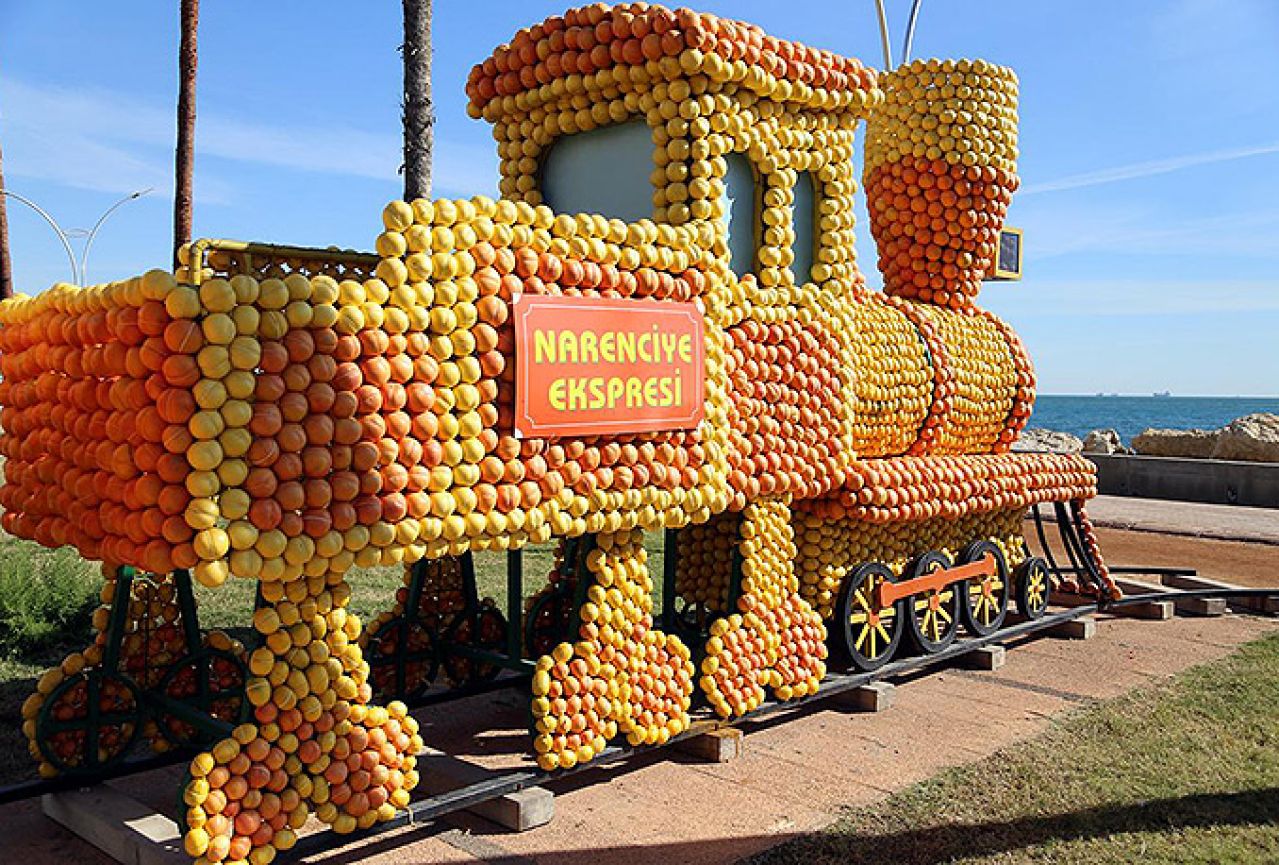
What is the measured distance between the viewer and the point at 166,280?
437 centimetres

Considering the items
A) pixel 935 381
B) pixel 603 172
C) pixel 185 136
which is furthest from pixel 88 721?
pixel 185 136

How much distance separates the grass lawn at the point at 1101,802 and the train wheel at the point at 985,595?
1349 mm

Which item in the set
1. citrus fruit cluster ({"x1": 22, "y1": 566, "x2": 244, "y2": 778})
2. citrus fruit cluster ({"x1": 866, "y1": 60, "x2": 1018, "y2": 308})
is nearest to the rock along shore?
citrus fruit cluster ({"x1": 866, "y1": 60, "x2": 1018, "y2": 308})

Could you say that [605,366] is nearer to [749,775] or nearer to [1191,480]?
[749,775]

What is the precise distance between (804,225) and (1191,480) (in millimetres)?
17125

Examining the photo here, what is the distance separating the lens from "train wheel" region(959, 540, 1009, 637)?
887 cm

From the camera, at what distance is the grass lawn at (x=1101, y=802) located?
Answer: 5.37 m

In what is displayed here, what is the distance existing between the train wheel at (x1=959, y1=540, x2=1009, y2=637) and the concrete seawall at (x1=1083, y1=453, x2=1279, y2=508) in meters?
13.8

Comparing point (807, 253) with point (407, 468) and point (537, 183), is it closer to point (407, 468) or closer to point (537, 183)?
point (537, 183)

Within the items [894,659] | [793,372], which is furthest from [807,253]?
[894,659]

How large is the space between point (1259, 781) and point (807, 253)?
397 cm

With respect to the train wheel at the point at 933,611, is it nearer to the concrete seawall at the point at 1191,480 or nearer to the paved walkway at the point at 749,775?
the paved walkway at the point at 749,775

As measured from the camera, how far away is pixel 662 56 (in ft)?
20.7

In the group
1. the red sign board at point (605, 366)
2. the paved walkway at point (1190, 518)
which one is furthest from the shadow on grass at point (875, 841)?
the paved walkway at point (1190, 518)
